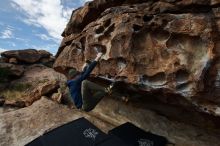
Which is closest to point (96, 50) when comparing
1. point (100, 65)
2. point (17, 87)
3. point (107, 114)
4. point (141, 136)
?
point (100, 65)

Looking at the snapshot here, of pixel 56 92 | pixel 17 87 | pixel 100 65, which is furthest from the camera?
pixel 17 87

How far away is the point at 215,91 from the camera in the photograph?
25.8ft

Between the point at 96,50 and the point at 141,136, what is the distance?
11.5 ft

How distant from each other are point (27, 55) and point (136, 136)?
1080 inches

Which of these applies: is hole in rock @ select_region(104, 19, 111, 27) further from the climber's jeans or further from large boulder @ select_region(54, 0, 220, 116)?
the climber's jeans

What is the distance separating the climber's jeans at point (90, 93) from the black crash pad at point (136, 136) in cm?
122

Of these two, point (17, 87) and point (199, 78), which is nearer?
point (199, 78)

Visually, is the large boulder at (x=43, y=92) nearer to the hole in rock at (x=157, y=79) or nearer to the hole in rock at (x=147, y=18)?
the hole in rock at (x=157, y=79)

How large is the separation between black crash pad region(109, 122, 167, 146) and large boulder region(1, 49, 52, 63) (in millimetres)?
26170

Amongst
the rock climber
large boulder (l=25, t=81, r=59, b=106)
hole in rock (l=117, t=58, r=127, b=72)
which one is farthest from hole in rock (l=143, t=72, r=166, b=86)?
large boulder (l=25, t=81, r=59, b=106)

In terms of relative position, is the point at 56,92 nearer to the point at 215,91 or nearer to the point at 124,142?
the point at 124,142

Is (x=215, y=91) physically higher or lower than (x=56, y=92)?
higher

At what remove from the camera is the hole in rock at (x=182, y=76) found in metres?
8.21

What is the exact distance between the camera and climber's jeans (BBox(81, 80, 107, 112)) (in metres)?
9.48
